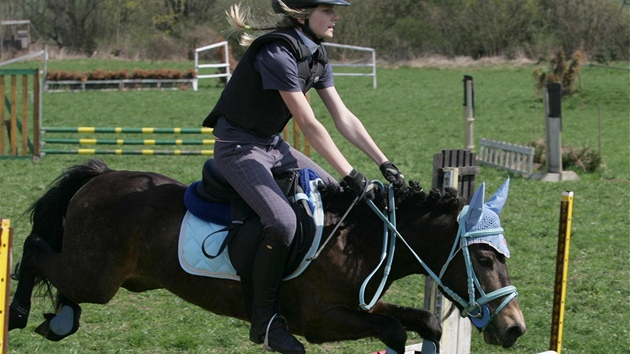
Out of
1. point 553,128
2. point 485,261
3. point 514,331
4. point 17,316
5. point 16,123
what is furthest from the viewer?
point 16,123

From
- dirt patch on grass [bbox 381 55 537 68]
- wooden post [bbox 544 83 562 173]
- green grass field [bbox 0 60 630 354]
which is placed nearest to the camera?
green grass field [bbox 0 60 630 354]

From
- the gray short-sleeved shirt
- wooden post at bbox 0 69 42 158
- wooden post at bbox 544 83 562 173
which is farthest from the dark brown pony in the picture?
wooden post at bbox 0 69 42 158

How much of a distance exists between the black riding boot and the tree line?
3416 cm

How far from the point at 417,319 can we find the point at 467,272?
1.69 feet

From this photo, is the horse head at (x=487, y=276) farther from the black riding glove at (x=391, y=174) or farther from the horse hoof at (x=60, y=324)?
the horse hoof at (x=60, y=324)

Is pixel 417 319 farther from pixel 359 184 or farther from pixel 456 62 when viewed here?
pixel 456 62

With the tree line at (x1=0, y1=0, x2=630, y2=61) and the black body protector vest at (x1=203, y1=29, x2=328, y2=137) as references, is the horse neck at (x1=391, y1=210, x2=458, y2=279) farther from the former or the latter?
the tree line at (x1=0, y1=0, x2=630, y2=61)

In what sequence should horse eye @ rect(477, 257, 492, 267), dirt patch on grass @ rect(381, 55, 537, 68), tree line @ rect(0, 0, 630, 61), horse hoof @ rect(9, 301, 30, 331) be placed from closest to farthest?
horse eye @ rect(477, 257, 492, 267)
horse hoof @ rect(9, 301, 30, 331)
dirt patch on grass @ rect(381, 55, 537, 68)
tree line @ rect(0, 0, 630, 61)

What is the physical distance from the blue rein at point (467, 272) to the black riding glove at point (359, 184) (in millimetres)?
119

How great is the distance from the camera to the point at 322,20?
4.17m

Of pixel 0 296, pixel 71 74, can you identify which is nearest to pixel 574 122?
pixel 71 74

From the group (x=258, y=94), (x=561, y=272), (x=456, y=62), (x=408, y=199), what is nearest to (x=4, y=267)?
(x=258, y=94)

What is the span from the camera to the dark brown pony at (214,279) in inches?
165

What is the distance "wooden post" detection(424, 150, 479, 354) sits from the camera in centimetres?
521
